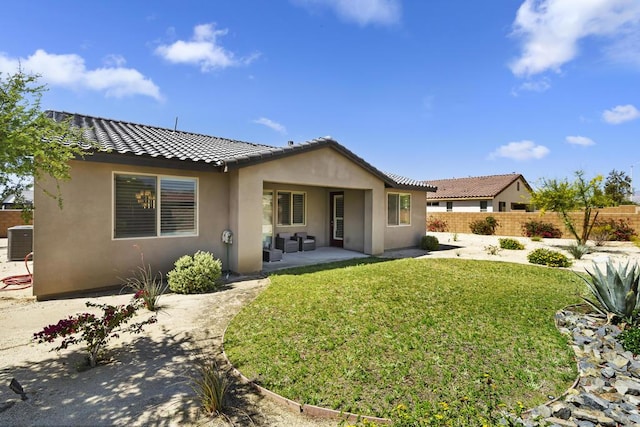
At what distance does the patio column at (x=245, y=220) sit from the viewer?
9867 mm

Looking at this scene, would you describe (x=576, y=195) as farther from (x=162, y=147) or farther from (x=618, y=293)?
(x=162, y=147)

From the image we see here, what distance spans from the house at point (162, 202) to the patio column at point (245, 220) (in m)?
0.03

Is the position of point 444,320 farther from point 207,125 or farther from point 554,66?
point 207,125

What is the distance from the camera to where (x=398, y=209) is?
1662 centimetres

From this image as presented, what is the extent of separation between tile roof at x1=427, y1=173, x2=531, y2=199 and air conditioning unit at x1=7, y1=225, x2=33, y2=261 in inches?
1395

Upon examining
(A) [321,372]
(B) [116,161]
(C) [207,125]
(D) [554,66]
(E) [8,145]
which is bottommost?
(A) [321,372]

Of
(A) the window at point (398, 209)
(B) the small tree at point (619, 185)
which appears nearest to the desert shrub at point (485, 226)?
(A) the window at point (398, 209)

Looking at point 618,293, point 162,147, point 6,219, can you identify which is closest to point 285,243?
point 162,147

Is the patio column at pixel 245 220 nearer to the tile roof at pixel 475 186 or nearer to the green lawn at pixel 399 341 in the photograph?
the green lawn at pixel 399 341

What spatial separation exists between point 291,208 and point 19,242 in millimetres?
11600

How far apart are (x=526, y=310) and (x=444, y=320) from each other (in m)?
2.32

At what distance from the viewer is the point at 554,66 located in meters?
13.4

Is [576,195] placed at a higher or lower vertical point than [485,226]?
higher

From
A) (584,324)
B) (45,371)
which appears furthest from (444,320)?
(45,371)
